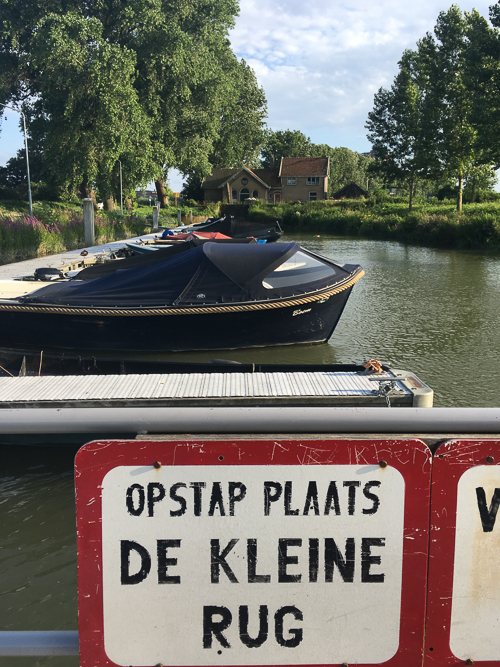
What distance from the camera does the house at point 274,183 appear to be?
7400 cm

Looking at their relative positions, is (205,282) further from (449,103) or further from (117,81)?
(449,103)

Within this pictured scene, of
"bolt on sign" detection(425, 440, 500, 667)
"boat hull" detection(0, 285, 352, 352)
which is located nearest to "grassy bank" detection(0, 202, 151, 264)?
"boat hull" detection(0, 285, 352, 352)

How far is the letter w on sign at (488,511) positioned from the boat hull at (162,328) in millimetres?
8078

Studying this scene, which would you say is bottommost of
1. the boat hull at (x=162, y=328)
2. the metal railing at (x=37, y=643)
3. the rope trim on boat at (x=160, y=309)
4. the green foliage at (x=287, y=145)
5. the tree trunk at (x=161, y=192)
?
the boat hull at (x=162, y=328)

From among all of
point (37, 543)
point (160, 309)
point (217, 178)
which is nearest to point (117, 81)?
point (160, 309)

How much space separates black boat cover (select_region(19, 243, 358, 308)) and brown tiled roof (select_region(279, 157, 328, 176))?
228 ft

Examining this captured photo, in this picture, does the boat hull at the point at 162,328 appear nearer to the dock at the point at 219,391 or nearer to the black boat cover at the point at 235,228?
the dock at the point at 219,391

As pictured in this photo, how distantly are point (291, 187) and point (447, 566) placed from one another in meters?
78.8

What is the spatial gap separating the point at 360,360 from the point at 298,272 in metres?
1.89

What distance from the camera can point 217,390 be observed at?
5.20 meters

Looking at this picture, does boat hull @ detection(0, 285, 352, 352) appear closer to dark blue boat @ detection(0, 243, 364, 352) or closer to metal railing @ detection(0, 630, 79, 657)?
dark blue boat @ detection(0, 243, 364, 352)

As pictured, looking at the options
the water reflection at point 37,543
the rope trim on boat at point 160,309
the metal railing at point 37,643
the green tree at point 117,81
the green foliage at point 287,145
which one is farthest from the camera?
the green foliage at point 287,145

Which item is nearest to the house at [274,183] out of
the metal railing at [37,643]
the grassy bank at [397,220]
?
the grassy bank at [397,220]

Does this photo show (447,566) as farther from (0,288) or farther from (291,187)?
(291,187)
